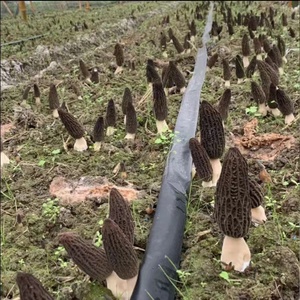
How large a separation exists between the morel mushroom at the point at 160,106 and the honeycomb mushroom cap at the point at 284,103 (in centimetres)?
85

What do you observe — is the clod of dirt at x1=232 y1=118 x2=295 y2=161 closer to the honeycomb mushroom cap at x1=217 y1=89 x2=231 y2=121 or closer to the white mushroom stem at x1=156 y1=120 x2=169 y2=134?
the honeycomb mushroom cap at x1=217 y1=89 x2=231 y2=121

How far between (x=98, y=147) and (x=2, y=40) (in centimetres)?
685

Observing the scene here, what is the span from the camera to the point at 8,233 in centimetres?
274

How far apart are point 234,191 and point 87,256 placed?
2.23 ft

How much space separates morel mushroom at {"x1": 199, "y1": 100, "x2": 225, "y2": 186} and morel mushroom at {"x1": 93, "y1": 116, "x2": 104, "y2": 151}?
1083 millimetres

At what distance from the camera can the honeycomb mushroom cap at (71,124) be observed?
348 centimetres

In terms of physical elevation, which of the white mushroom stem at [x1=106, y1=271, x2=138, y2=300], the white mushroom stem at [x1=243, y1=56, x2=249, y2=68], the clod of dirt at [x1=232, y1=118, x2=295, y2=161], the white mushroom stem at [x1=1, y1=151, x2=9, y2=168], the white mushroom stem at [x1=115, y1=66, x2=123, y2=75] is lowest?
the white mushroom stem at [x1=115, y1=66, x2=123, y2=75]

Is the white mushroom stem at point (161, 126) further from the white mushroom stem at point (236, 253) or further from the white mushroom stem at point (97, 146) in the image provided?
the white mushroom stem at point (236, 253)

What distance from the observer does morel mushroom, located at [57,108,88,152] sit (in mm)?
3492

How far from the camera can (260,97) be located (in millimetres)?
3773

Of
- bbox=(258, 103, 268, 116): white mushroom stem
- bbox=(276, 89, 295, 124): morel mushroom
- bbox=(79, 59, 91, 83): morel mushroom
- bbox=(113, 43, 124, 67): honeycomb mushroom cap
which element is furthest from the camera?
bbox=(113, 43, 124, 67): honeycomb mushroom cap

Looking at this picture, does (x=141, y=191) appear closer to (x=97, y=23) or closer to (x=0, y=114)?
(x=0, y=114)

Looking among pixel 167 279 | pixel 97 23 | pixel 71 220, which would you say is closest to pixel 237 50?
pixel 71 220

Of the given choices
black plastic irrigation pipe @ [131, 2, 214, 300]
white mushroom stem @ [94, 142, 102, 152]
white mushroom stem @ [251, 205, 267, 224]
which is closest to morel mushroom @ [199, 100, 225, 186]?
black plastic irrigation pipe @ [131, 2, 214, 300]
